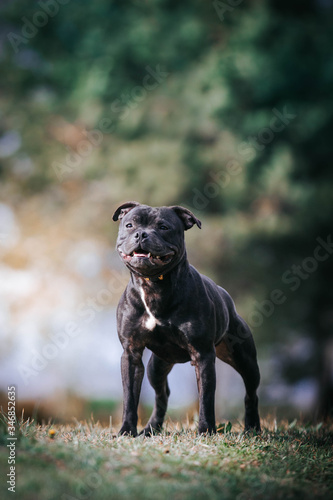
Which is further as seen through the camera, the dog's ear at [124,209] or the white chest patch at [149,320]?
the dog's ear at [124,209]

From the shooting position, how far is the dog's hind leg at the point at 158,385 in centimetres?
575

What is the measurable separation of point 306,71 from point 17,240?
866 cm

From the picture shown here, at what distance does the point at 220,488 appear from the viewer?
3.67m
